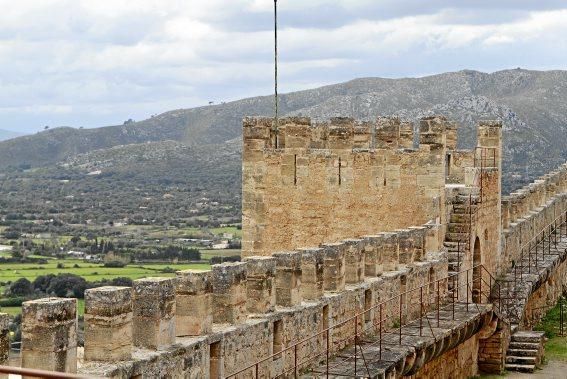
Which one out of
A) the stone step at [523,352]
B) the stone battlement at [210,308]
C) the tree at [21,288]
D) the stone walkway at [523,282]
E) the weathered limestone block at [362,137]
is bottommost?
the tree at [21,288]

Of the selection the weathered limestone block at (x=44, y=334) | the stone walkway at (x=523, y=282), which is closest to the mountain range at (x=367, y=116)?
the stone walkway at (x=523, y=282)

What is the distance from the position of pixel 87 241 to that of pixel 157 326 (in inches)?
2891

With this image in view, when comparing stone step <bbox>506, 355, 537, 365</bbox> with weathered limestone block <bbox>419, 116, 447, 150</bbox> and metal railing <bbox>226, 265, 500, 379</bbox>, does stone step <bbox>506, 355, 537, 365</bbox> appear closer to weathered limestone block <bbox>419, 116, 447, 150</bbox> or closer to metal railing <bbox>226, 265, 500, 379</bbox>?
metal railing <bbox>226, 265, 500, 379</bbox>

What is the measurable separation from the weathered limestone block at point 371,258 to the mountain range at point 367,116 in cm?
5625

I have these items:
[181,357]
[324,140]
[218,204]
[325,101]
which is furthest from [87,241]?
[181,357]

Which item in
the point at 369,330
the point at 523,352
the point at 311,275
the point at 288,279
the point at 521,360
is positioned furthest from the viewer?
the point at 523,352

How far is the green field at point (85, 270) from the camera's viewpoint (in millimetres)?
51250

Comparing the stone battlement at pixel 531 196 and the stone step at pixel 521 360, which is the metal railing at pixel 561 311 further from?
the stone step at pixel 521 360

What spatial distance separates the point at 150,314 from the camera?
9.77 meters

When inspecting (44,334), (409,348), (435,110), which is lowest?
(409,348)

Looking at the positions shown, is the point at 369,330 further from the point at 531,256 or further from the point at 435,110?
the point at 435,110

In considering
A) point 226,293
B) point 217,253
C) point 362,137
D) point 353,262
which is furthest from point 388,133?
point 217,253

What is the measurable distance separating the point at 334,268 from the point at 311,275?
0.68 meters

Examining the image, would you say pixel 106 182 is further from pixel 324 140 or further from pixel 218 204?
pixel 324 140
